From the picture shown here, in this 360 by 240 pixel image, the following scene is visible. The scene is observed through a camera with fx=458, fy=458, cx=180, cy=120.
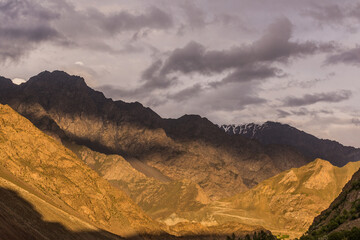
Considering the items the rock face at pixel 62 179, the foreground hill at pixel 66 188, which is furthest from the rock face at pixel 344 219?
the rock face at pixel 62 179

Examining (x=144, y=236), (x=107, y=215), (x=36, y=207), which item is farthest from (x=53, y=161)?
(x=36, y=207)

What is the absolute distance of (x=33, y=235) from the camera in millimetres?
66000

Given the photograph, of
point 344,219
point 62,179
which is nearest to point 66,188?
point 62,179

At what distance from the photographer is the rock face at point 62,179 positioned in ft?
434

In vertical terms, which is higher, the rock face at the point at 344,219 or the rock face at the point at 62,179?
the rock face at the point at 344,219

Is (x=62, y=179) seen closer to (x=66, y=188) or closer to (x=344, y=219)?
(x=66, y=188)

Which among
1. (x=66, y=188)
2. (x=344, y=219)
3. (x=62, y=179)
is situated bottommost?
(x=66, y=188)

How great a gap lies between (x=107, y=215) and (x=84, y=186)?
42.8 ft

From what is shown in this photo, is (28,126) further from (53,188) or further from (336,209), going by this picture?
(336,209)

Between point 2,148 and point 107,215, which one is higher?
point 2,148

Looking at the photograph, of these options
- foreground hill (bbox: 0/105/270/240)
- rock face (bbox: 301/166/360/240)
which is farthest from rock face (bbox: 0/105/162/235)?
rock face (bbox: 301/166/360/240)

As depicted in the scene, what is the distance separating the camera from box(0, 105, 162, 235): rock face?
132250mm

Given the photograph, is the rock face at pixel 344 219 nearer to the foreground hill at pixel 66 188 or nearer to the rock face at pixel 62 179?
the foreground hill at pixel 66 188

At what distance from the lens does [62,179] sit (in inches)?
5679
